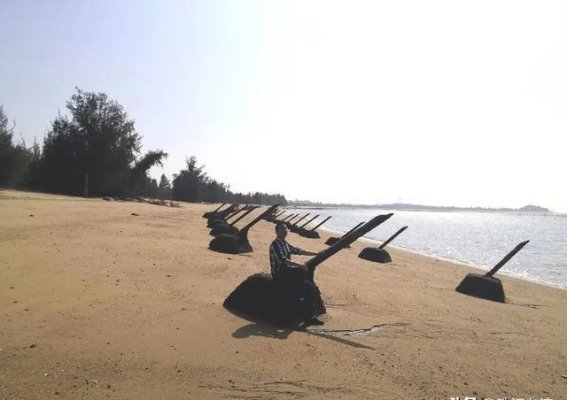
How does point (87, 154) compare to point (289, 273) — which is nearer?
point (289, 273)

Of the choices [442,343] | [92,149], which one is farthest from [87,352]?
[92,149]

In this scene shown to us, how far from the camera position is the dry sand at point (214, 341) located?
177 inches

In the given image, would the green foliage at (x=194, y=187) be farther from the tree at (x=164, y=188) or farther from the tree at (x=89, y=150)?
the tree at (x=89, y=150)

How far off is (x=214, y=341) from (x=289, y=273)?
1.64 meters

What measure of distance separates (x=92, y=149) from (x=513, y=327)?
41100 mm

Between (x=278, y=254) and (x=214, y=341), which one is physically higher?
(x=278, y=254)

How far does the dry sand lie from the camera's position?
4.50 metres

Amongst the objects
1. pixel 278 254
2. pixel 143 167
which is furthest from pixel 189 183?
pixel 278 254

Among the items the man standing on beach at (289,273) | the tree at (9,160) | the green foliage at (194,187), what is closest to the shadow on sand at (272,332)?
the man standing on beach at (289,273)

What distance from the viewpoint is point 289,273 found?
678 cm

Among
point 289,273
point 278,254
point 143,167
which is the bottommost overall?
point 289,273

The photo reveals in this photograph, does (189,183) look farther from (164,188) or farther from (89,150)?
(89,150)

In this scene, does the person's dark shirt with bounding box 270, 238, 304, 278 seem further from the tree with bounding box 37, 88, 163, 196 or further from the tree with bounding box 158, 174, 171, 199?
the tree with bounding box 158, 174, 171, 199

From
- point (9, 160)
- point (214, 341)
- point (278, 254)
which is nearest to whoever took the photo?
point (214, 341)
